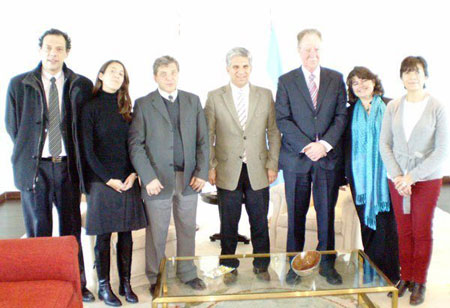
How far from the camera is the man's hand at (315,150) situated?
2.87 m

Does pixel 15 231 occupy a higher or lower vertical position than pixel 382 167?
lower

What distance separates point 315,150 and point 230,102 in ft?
2.08

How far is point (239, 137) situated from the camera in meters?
3.00

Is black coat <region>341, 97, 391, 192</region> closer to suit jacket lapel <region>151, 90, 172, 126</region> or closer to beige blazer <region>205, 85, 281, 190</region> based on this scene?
beige blazer <region>205, 85, 281, 190</region>

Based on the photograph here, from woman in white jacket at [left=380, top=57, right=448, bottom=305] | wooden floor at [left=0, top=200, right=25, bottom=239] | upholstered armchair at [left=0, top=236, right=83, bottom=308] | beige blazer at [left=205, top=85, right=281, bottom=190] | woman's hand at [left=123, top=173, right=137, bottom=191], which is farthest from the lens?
wooden floor at [left=0, top=200, right=25, bottom=239]

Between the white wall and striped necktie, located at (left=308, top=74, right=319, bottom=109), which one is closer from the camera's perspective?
striped necktie, located at (left=308, top=74, right=319, bottom=109)

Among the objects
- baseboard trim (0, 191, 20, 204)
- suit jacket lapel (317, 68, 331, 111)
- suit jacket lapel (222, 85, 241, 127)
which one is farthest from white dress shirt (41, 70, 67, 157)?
baseboard trim (0, 191, 20, 204)

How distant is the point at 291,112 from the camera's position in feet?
9.87

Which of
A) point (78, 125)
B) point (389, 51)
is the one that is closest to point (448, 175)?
point (389, 51)

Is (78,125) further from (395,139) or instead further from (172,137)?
(395,139)

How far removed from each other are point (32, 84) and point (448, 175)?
541 centimetres

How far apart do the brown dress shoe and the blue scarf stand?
434mm

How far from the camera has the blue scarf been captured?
295cm

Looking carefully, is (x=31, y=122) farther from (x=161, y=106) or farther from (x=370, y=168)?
(x=370, y=168)
